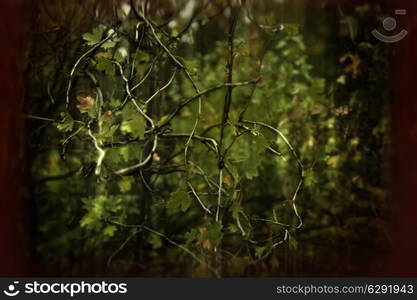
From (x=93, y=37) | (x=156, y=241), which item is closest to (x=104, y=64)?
(x=93, y=37)

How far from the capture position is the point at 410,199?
1.65 meters

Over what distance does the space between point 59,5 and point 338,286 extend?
1.35m

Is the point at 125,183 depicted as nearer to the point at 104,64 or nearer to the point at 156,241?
the point at 156,241

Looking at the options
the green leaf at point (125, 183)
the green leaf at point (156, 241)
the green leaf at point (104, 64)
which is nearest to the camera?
the green leaf at point (104, 64)

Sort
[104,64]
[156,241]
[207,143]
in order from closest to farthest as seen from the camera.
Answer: [104,64] → [207,143] → [156,241]

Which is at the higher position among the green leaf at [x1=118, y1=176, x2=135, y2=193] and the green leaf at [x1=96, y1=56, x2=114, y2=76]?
the green leaf at [x1=96, y1=56, x2=114, y2=76]

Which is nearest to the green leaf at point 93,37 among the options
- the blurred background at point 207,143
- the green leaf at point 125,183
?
the blurred background at point 207,143

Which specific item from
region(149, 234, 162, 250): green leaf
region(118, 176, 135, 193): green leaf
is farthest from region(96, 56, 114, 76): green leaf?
region(149, 234, 162, 250): green leaf

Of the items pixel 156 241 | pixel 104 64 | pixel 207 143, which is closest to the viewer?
→ pixel 104 64

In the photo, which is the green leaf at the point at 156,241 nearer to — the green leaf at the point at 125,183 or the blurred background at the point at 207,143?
the blurred background at the point at 207,143

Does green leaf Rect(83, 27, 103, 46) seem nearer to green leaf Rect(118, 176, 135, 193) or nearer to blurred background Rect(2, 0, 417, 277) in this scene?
blurred background Rect(2, 0, 417, 277)

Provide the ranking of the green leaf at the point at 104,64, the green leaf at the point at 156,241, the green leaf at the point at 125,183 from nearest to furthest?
the green leaf at the point at 104,64 < the green leaf at the point at 125,183 < the green leaf at the point at 156,241

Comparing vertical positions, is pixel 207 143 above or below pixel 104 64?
below

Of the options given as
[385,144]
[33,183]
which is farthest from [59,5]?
[385,144]
